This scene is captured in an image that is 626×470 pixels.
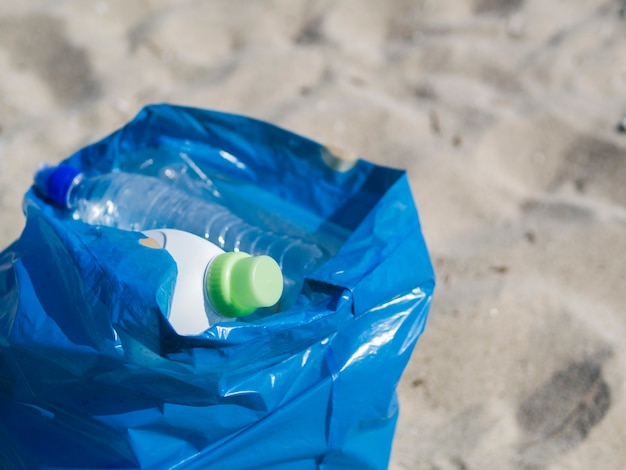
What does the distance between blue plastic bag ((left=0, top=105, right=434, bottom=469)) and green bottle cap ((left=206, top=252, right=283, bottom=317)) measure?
0.09 ft

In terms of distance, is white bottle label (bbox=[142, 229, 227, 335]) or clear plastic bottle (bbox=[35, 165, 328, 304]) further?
clear plastic bottle (bbox=[35, 165, 328, 304])

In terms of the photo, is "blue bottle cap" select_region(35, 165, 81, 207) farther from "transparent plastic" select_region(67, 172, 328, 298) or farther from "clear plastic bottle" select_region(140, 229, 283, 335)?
"clear plastic bottle" select_region(140, 229, 283, 335)

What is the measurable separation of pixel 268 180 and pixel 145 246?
414mm

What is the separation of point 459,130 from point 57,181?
102 cm

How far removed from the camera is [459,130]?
1.78 metres

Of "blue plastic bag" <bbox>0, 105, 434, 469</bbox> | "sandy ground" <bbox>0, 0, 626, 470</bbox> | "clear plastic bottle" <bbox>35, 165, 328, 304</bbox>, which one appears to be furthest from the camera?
"sandy ground" <bbox>0, 0, 626, 470</bbox>

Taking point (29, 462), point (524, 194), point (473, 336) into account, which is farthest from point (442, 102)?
point (29, 462)

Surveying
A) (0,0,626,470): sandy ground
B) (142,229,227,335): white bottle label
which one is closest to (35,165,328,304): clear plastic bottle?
(142,229,227,335): white bottle label

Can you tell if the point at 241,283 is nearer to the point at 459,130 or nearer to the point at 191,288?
the point at 191,288

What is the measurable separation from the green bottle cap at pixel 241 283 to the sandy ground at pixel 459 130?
0.47 meters

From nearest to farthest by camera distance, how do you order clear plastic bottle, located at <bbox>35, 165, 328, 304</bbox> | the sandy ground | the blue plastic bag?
the blue plastic bag < clear plastic bottle, located at <bbox>35, 165, 328, 304</bbox> < the sandy ground

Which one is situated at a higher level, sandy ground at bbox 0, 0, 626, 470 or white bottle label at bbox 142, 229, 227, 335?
white bottle label at bbox 142, 229, 227, 335

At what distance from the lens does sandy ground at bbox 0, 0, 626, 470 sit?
1.26 metres

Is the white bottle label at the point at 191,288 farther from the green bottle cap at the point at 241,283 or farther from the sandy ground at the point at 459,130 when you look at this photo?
the sandy ground at the point at 459,130
